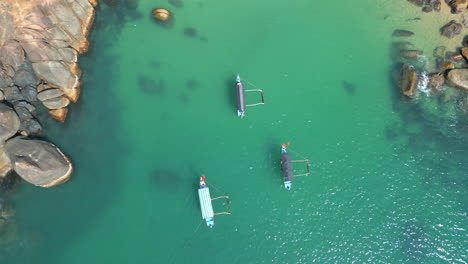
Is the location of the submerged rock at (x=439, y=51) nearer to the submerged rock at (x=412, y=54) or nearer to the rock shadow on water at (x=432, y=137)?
the submerged rock at (x=412, y=54)

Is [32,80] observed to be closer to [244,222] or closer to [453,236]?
[244,222]

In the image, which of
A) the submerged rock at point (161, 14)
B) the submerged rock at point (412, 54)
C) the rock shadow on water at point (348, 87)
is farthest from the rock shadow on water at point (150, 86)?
the submerged rock at point (412, 54)

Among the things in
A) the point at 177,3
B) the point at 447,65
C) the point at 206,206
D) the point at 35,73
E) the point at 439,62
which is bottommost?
the point at 206,206

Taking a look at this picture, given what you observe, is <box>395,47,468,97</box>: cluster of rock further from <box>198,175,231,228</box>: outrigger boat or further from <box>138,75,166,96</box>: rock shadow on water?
<box>138,75,166,96</box>: rock shadow on water

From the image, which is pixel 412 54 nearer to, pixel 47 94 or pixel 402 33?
pixel 402 33

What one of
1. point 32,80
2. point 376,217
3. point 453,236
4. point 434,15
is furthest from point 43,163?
point 434,15

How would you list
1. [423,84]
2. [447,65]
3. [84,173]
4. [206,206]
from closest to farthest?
[206,206] → [84,173] → [423,84] → [447,65]

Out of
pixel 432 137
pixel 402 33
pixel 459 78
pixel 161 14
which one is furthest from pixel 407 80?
pixel 161 14
